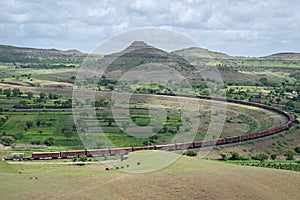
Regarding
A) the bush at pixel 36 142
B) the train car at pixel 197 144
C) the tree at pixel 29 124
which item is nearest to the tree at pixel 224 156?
the train car at pixel 197 144

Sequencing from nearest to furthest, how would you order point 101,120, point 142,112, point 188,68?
point 101,120
point 142,112
point 188,68

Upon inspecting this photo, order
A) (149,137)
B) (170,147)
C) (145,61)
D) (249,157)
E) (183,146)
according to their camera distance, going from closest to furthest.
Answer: (170,147) < (249,157) < (183,146) < (149,137) < (145,61)

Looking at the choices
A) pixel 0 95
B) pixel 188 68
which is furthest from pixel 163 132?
pixel 188 68

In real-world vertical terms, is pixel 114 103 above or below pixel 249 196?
above

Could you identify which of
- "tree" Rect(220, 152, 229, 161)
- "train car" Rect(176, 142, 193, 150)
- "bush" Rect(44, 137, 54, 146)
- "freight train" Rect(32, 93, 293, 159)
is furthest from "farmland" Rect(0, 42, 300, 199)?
"train car" Rect(176, 142, 193, 150)

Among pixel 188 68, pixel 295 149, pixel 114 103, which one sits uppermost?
pixel 188 68

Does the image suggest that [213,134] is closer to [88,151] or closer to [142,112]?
[142,112]

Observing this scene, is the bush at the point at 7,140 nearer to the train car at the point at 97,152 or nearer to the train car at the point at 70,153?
the train car at the point at 70,153

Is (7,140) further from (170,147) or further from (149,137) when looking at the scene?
(170,147)

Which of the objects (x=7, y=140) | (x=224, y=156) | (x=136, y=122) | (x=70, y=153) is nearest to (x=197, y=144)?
(x=224, y=156)
